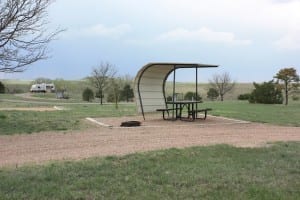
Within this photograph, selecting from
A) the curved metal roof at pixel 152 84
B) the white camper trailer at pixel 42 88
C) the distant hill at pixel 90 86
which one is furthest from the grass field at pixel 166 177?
the white camper trailer at pixel 42 88

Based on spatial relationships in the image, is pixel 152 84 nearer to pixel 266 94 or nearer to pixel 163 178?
pixel 163 178

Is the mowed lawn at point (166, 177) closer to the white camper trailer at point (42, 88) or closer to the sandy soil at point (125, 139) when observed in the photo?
the sandy soil at point (125, 139)

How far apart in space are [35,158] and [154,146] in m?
2.39

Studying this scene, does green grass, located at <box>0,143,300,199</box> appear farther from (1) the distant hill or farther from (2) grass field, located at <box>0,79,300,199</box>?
(1) the distant hill

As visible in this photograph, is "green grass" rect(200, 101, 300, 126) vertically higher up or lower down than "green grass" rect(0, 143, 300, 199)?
higher up

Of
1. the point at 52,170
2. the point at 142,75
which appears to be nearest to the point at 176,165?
the point at 52,170

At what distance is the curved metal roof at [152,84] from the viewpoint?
54.5ft

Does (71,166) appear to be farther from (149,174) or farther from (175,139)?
(175,139)

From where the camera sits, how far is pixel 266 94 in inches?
1304

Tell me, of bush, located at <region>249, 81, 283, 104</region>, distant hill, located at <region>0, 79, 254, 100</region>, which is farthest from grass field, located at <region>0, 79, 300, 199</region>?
distant hill, located at <region>0, 79, 254, 100</region>

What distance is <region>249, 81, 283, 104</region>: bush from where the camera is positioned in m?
33.0

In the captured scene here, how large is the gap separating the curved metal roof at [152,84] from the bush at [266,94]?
1643cm

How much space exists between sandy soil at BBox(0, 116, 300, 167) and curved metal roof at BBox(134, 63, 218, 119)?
256 cm

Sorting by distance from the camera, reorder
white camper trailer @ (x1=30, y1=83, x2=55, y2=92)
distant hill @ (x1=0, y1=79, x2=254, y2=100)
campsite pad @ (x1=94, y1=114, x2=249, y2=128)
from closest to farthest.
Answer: campsite pad @ (x1=94, y1=114, x2=249, y2=128) → distant hill @ (x1=0, y1=79, x2=254, y2=100) → white camper trailer @ (x1=30, y1=83, x2=55, y2=92)
